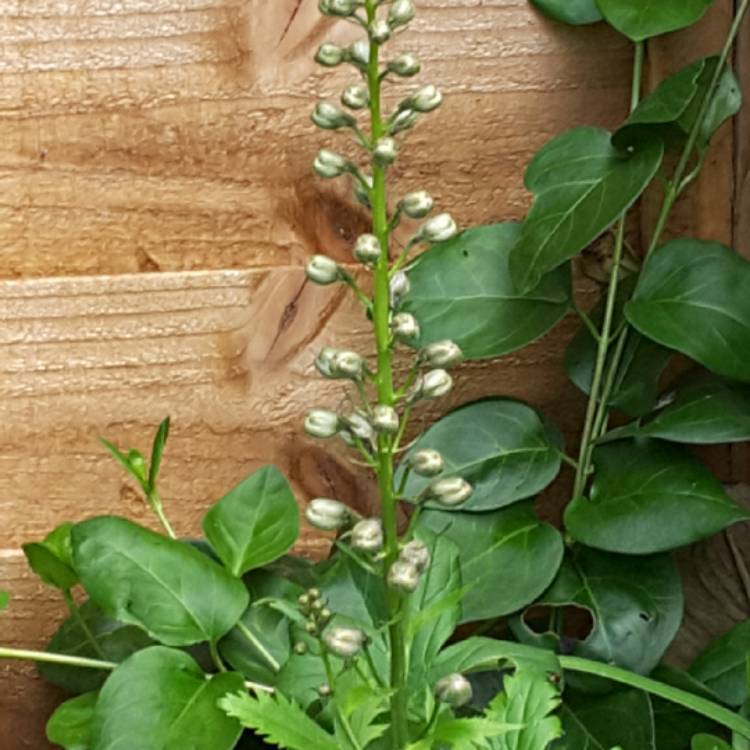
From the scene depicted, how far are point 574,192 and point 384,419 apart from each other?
1.18 feet

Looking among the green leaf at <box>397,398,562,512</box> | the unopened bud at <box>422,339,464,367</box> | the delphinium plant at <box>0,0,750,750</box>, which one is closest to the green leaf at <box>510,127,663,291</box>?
the delphinium plant at <box>0,0,750,750</box>

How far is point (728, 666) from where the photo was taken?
101cm

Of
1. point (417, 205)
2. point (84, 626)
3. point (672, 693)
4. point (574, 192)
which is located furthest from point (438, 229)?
point (84, 626)

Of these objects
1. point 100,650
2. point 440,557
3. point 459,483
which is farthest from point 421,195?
point 100,650

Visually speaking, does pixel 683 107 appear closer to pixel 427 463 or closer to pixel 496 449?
pixel 496 449

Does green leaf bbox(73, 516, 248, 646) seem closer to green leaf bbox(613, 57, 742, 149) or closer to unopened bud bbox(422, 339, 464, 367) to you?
unopened bud bbox(422, 339, 464, 367)

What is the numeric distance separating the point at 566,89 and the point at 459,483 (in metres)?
0.46

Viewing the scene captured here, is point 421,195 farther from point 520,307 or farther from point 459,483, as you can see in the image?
point 520,307

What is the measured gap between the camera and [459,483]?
732mm

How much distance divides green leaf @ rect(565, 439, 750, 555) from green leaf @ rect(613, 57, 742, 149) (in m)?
0.23

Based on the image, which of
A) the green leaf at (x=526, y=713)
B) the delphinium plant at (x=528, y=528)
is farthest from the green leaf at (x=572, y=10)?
the green leaf at (x=526, y=713)

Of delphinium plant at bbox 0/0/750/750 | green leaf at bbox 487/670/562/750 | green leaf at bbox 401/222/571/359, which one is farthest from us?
green leaf at bbox 401/222/571/359

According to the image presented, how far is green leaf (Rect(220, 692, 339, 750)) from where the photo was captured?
0.69 metres

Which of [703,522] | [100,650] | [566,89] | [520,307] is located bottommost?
[100,650]
